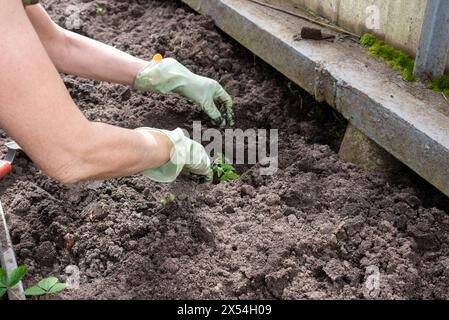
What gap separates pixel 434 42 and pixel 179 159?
1119 mm

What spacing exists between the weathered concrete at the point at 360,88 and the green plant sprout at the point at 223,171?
528 millimetres

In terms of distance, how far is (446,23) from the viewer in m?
2.33

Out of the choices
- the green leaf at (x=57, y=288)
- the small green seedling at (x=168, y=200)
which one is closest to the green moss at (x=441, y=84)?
the small green seedling at (x=168, y=200)

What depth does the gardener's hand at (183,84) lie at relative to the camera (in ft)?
9.48

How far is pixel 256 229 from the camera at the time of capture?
237 centimetres

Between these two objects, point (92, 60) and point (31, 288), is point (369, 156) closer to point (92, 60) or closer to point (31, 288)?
point (92, 60)

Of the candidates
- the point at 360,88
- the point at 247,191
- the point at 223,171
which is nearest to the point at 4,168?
the point at 223,171

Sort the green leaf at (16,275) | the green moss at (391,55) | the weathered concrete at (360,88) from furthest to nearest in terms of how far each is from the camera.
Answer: the green moss at (391,55) < the weathered concrete at (360,88) < the green leaf at (16,275)

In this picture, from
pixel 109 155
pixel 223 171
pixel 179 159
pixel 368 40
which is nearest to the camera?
pixel 109 155

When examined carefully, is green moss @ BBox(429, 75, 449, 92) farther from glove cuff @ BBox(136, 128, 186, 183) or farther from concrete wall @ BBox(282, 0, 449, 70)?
glove cuff @ BBox(136, 128, 186, 183)

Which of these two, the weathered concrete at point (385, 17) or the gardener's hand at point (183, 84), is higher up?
the weathered concrete at point (385, 17)

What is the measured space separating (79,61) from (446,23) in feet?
5.29

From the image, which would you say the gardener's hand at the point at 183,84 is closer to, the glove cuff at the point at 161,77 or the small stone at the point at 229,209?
the glove cuff at the point at 161,77

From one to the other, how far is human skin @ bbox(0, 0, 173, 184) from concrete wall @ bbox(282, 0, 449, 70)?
1187 mm
